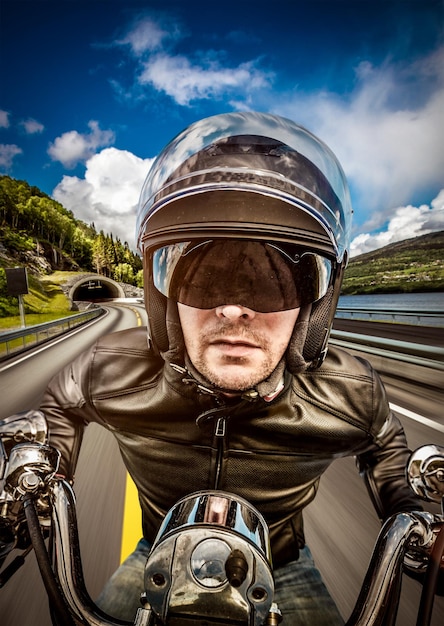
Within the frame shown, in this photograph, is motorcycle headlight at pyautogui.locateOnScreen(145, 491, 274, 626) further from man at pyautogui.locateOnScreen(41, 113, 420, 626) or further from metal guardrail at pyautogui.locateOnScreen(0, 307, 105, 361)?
metal guardrail at pyautogui.locateOnScreen(0, 307, 105, 361)

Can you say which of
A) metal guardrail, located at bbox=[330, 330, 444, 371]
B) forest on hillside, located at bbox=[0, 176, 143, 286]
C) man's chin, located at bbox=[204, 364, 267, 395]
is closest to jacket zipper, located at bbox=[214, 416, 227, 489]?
man's chin, located at bbox=[204, 364, 267, 395]

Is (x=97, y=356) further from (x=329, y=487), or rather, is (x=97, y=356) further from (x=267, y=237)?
(x=329, y=487)

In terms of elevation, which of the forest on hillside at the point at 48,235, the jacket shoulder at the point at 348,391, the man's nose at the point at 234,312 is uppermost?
the forest on hillside at the point at 48,235

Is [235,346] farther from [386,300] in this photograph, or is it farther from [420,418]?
[386,300]

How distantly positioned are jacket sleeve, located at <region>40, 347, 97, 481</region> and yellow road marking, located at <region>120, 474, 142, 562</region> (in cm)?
86

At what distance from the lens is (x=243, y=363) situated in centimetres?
93

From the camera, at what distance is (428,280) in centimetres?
421

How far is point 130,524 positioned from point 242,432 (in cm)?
144

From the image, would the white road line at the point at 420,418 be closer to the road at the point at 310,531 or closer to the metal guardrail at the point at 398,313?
the road at the point at 310,531

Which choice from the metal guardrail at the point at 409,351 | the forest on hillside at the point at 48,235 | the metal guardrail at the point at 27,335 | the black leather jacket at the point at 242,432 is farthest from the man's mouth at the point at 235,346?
the forest on hillside at the point at 48,235

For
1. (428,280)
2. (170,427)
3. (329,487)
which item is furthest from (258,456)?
(428,280)

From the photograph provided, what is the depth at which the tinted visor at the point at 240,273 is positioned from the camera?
0.99 m

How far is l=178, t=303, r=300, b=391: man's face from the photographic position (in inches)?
36.7

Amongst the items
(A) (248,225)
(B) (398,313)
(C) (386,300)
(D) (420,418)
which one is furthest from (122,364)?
(B) (398,313)
